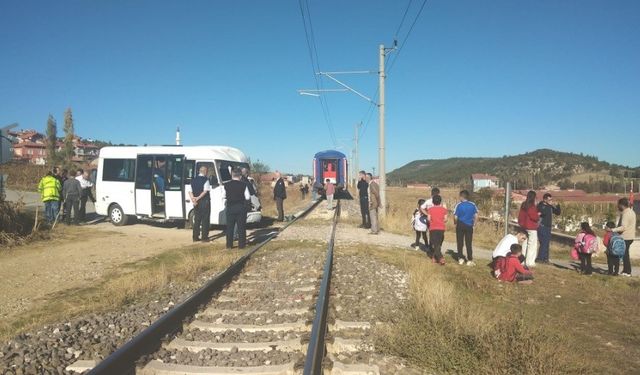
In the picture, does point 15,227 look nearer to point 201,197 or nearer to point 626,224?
point 201,197

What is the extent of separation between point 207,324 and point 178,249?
6435 millimetres

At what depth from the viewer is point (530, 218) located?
10.9 meters

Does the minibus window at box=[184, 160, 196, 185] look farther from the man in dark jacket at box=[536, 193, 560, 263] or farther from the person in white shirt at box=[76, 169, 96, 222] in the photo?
the man in dark jacket at box=[536, 193, 560, 263]

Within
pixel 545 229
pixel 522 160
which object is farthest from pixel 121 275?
pixel 522 160

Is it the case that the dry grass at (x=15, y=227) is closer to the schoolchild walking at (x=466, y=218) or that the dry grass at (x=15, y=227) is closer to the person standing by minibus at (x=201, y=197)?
the person standing by minibus at (x=201, y=197)

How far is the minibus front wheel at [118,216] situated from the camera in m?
15.7

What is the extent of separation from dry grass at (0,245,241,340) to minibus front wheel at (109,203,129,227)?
19.9ft

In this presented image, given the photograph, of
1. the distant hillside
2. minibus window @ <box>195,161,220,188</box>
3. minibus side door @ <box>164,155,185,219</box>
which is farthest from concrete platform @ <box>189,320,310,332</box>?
the distant hillside

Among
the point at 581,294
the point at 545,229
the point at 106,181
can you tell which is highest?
the point at 106,181

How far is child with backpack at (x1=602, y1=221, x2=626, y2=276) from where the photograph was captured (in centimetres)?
1083

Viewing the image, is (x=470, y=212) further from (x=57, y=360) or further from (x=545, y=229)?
(x=57, y=360)

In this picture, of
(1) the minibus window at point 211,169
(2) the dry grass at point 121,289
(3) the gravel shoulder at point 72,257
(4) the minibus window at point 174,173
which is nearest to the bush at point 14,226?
(3) the gravel shoulder at point 72,257

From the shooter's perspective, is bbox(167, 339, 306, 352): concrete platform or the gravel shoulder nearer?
bbox(167, 339, 306, 352): concrete platform

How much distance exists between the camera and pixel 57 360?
14.1 ft
